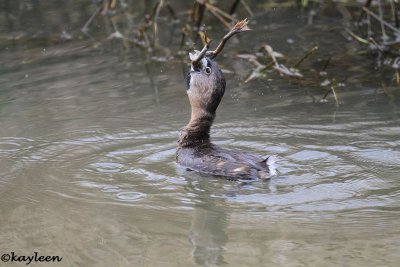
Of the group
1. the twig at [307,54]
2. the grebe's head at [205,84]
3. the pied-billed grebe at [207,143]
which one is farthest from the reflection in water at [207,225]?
the twig at [307,54]

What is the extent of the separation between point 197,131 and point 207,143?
147mm

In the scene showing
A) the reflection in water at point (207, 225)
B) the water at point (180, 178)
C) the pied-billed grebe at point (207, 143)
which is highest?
the pied-billed grebe at point (207, 143)

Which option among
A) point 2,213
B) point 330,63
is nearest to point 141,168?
point 2,213

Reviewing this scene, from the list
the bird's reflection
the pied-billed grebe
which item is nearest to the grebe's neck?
the pied-billed grebe

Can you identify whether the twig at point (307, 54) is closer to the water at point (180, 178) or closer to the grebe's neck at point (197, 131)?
the water at point (180, 178)

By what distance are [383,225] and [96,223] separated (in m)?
1.98

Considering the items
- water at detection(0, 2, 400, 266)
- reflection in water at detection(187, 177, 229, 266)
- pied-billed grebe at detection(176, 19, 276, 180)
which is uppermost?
pied-billed grebe at detection(176, 19, 276, 180)

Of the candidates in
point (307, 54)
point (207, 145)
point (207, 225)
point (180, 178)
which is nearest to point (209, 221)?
point (207, 225)

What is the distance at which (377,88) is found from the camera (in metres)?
9.03

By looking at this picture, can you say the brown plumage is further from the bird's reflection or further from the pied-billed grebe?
the bird's reflection

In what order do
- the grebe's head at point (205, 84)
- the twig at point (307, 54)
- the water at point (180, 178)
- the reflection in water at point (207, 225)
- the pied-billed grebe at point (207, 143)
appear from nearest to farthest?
1. the reflection in water at point (207, 225)
2. the water at point (180, 178)
3. the pied-billed grebe at point (207, 143)
4. the grebe's head at point (205, 84)
5. the twig at point (307, 54)

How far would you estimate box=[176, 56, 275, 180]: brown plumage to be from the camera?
21.0 feet

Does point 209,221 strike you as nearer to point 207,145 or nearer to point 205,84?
point 207,145

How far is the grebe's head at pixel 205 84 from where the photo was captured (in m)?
6.93
